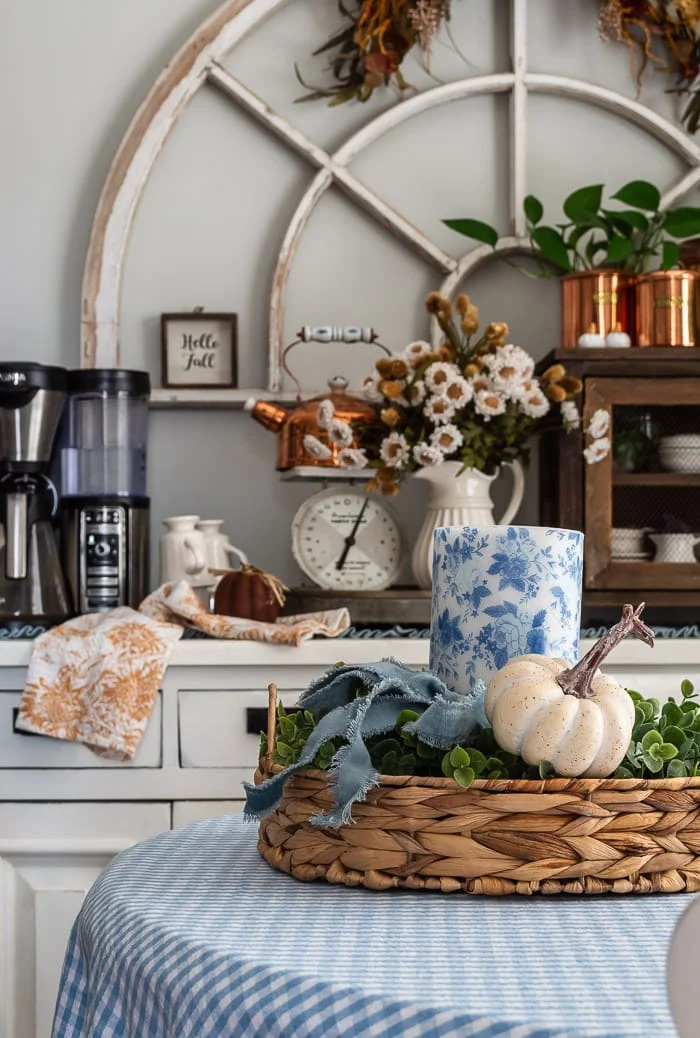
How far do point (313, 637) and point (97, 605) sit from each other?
0.40 metres

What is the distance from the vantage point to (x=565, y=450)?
1.93 meters

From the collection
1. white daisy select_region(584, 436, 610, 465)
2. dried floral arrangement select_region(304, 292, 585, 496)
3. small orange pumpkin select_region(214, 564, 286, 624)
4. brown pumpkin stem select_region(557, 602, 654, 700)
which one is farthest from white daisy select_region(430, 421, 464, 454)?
brown pumpkin stem select_region(557, 602, 654, 700)

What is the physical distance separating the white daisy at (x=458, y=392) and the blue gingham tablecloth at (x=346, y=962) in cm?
116

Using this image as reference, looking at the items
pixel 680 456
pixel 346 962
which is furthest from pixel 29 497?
pixel 346 962

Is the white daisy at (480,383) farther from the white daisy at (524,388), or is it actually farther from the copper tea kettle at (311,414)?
the copper tea kettle at (311,414)

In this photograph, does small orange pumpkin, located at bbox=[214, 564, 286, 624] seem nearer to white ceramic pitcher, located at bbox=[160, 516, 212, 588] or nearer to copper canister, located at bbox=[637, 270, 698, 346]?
white ceramic pitcher, located at bbox=[160, 516, 212, 588]

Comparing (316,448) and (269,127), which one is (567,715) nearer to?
(316,448)

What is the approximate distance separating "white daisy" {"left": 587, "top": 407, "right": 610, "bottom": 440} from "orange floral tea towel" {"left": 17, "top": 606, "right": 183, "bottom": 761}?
28.1 inches

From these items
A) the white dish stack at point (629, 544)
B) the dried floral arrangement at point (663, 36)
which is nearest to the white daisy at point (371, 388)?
the white dish stack at point (629, 544)

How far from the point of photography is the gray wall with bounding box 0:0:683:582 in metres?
2.24

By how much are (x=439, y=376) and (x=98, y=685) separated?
68cm

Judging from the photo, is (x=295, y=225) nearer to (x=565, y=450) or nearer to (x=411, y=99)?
(x=411, y=99)

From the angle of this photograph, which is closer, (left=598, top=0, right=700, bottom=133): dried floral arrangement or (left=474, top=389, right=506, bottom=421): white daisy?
(left=474, top=389, right=506, bottom=421): white daisy

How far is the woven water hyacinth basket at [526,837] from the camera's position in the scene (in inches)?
27.0
